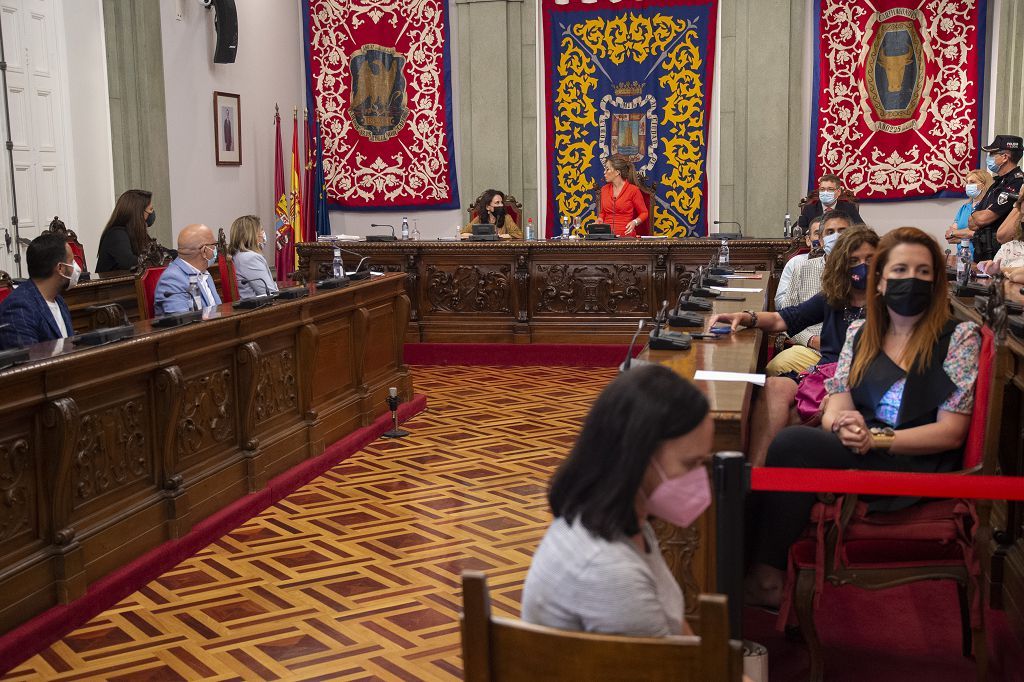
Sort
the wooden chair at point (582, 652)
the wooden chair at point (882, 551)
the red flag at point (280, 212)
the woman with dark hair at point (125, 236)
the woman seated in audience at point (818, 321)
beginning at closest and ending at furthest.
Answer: the wooden chair at point (582, 652)
the wooden chair at point (882, 551)
the woman seated in audience at point (818, 321)
the woman with dark hair at point (125, 236)
the red flag at point (280, 212)

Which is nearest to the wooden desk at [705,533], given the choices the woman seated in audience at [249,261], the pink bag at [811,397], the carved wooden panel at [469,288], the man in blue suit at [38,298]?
the pink bag at [811,397]

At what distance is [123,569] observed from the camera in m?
4.34

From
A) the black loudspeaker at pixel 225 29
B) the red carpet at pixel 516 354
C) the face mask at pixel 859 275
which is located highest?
the black loudspeaker at pixel 225 29

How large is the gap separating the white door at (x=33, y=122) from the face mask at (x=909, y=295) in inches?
270

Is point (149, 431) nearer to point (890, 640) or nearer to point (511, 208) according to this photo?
point (890, 640)

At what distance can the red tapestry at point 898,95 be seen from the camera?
11.2 m

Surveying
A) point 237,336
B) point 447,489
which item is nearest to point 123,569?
point 237,336

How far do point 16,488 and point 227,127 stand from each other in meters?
7.60

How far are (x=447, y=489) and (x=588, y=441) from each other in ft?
13.4

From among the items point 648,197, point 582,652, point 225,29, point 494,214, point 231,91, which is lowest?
point 582,652

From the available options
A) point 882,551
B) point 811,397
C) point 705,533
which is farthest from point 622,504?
point 811,397

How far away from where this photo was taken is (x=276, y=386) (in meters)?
5.78

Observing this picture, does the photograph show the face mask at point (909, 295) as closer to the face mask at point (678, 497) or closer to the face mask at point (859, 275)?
the face mask at point (859, 275)

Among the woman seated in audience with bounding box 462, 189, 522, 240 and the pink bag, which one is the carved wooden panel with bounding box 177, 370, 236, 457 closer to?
the pink bag
